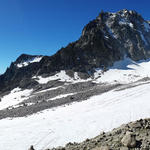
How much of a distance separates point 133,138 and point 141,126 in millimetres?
1742

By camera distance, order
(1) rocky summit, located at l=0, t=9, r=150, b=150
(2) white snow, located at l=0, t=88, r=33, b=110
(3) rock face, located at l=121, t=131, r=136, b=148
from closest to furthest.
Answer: (3) rock face, located at l=121, t=131, r=136, b=148 < (1) rocky summit, located at l=0, t=9, r=150, b=150 < (2) white snow, located at l=0, t=88, r=33, b=110

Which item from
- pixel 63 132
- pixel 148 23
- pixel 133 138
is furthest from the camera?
pixel 148 23

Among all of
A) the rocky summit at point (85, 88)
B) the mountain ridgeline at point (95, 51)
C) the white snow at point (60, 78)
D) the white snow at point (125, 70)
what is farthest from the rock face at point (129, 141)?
the mountain ridgeline at point (95, 51)

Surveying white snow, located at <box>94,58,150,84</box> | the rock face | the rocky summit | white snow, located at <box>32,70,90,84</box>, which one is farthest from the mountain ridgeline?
the rock face

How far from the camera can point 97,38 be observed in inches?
3091

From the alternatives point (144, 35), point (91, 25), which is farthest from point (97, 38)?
point (144, 35)

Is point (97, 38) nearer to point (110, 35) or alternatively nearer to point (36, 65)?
point (110, 35)

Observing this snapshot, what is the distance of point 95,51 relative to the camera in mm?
75938

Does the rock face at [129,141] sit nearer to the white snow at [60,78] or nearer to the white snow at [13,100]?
the white snow at [13,100]

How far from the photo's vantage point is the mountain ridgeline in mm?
71250

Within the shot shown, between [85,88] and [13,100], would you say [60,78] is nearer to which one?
[85,88]

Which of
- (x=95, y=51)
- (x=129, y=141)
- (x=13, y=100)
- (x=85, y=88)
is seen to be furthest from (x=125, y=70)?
(x=129, y=141)

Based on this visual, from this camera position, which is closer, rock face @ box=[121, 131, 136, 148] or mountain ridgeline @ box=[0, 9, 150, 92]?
rock face @ box=[121, 131, 136, 148]

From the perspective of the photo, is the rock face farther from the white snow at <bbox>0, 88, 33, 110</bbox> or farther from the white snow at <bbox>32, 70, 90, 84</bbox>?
the white snow at <bbox>32, 70, 90, 84</bbox>
